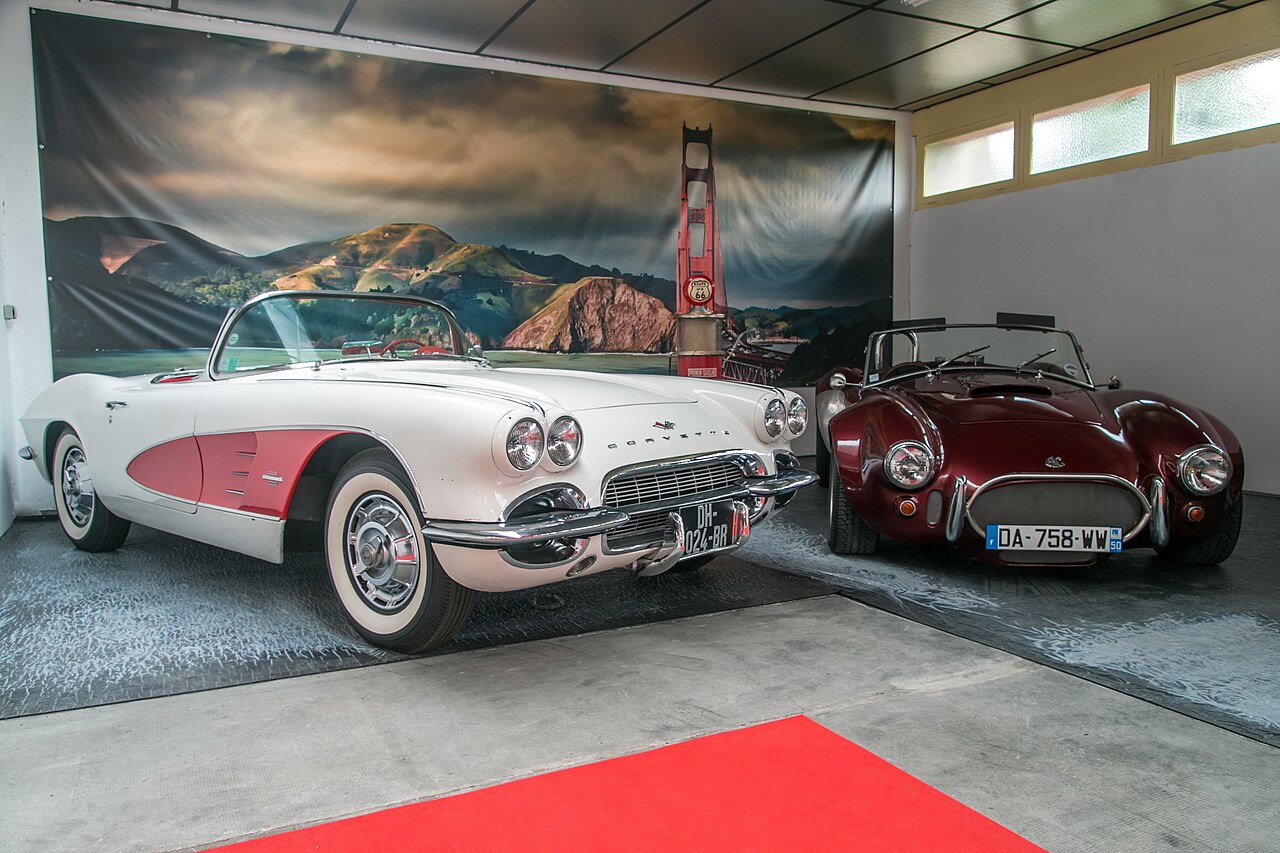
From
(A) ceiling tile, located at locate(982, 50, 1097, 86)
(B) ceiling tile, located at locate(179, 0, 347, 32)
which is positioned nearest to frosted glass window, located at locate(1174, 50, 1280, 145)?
(A) ceiling tile, located at locate(982, 50, 1097, 86)

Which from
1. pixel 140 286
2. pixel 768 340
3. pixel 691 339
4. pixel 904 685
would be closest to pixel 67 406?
pixel 140 286

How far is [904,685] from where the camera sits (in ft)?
7.94

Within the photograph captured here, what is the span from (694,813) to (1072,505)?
2.28 m

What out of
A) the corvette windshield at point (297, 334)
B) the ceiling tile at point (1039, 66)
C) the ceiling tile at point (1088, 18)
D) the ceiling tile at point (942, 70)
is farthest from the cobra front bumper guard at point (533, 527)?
the ceiling tile at point (1039, 66)

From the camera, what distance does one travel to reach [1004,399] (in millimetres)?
3883

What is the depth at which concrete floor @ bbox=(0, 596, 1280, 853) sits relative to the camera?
1.74 meters

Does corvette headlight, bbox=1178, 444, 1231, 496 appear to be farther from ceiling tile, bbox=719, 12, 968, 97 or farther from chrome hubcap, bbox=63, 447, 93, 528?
chrome hubcap, bbox=63, 447, 93, 528

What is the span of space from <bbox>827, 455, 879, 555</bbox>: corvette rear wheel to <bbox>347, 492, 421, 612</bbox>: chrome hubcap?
6.81 feet

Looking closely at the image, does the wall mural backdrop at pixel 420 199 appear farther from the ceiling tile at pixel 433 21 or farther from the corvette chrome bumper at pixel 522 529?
the corvette chrome bumper at pixel 522 529

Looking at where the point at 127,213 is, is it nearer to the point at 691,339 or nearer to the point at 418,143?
the point at 418,143

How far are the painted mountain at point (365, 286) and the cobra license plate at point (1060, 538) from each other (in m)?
3.94

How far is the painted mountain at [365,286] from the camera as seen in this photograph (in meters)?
5.32

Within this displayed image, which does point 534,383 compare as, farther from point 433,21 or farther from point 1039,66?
point 1039,66

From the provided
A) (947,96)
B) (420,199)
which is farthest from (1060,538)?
(947,96)
